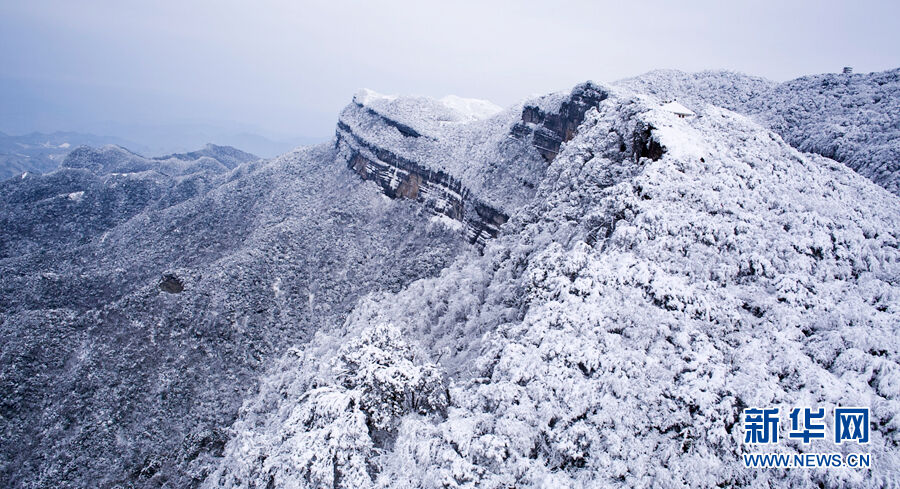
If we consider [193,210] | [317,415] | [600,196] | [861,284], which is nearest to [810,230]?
[861,284]

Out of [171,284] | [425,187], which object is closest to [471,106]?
[425,187]

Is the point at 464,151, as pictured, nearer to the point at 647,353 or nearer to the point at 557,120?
the point at 557,120

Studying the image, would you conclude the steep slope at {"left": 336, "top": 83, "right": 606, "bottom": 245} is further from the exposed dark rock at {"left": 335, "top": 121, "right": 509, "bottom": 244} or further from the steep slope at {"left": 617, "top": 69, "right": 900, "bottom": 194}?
the steep slope at {"left": 617, "top": 69, "right": 900, "bottom": 194}

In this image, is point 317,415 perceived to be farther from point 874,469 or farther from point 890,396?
point 890,396

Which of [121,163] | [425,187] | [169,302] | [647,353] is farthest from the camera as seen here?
[121,163]

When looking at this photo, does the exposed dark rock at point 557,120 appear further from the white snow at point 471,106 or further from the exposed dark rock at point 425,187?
the white snow at point 471,106
